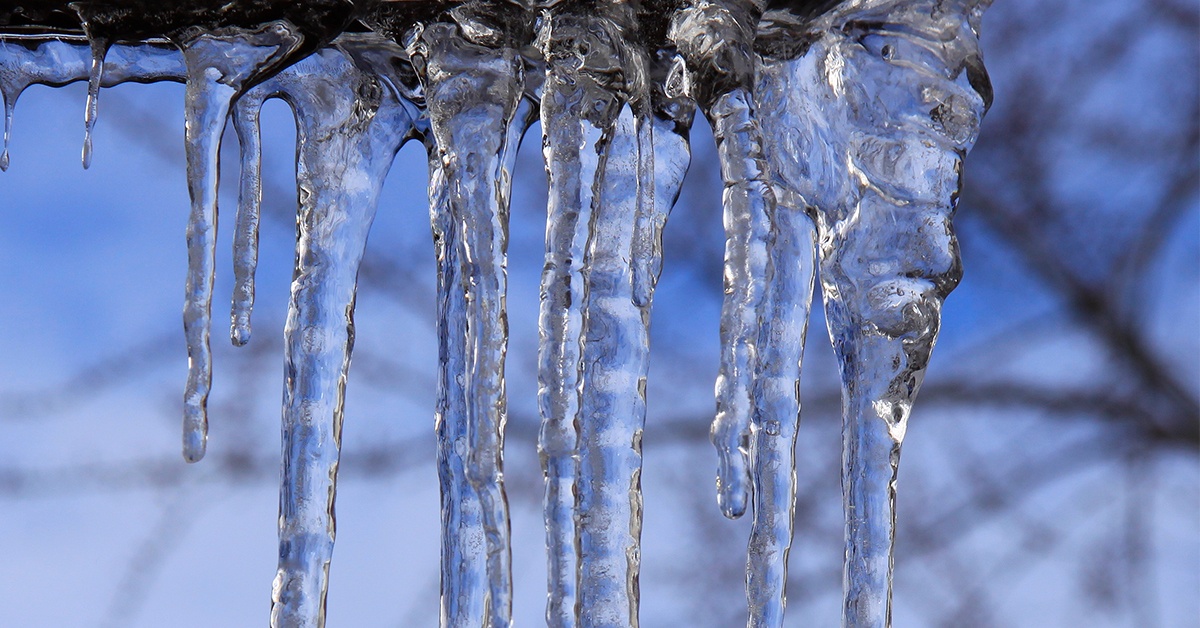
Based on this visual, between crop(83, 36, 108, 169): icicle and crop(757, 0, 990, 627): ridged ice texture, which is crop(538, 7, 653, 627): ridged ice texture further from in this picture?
crop(83, 36, 108, 169): icicle

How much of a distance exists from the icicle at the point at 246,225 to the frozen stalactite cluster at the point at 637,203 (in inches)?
4.1

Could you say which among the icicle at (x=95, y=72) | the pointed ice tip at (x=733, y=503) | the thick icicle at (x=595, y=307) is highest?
the icicle at (x=95, y=72)

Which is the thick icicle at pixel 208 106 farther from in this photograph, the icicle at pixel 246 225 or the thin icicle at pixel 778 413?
the thin icicle at pixel 778 413

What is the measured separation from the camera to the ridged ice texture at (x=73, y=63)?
2.48 ft

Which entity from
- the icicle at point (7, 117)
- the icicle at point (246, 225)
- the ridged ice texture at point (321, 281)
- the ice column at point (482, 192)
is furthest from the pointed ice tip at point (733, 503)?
the icicle at point (7, 117)

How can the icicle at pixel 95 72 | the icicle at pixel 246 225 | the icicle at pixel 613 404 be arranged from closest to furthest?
the icicle at pixel 613 404 → the icicle at pixel 95 72 → the icicle at pixel 246 225

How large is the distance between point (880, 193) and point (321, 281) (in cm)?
38

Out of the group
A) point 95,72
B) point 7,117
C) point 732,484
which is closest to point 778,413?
point 732,484

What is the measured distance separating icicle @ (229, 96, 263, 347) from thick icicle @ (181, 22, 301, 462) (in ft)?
0.25

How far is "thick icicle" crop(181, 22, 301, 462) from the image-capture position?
0.70m

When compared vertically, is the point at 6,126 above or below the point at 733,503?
above

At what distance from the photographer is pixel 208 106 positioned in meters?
0.71

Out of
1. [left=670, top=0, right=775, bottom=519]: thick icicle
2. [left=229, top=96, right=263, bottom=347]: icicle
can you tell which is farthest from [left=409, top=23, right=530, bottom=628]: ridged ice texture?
[left=229, top=96, right=263, bottom=347]: icicle

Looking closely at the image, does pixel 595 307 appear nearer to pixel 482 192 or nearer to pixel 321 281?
pixel 482 192
